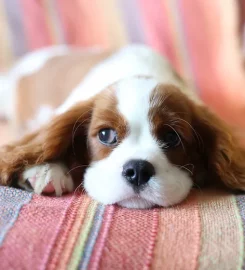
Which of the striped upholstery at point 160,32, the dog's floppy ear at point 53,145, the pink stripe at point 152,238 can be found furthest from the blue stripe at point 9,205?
the striped upholstery at point 160,32

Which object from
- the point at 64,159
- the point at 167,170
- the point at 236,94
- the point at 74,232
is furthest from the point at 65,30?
the point at 74,232

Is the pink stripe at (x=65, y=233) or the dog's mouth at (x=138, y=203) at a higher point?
the pink stripe at (x=65, y=233)

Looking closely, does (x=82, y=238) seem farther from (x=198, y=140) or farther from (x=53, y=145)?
(x=198, y=140)

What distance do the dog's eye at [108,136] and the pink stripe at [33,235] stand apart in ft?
0.88

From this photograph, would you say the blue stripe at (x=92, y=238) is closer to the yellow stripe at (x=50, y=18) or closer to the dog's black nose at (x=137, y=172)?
the dog's black nose at (x=137, y=172)

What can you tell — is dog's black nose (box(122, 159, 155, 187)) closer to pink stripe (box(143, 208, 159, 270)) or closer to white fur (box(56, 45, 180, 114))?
pink stripe (box(143, 208, 159, 270))

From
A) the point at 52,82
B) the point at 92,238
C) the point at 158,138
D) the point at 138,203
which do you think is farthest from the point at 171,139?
the point at 52,82

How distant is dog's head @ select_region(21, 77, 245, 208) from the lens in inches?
52.7

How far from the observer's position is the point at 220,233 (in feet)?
3.85

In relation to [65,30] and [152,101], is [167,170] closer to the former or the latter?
[152,101]

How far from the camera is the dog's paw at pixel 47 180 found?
56.7 inches

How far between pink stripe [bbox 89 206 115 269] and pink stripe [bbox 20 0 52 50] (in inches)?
74.1

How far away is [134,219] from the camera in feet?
4.06

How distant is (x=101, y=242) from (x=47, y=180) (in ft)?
1.35
